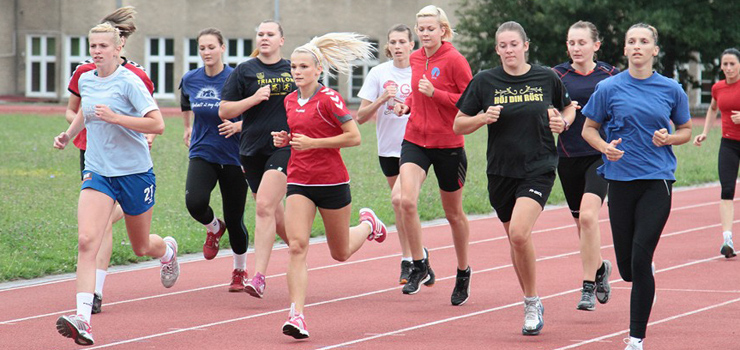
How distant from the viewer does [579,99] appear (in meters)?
8.72

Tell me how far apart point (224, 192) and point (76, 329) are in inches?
115

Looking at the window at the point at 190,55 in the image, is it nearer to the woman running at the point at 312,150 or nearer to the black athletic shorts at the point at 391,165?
the black athletic shorts at the point at 391,165

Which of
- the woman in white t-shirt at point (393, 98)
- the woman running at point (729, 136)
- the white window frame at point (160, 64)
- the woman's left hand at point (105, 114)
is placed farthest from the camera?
the white window frame at point (160, 64)

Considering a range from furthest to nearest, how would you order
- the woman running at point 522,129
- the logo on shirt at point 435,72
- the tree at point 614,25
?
the tree at point 614,25 → the logo on shirt at point 435,72 → the woman running at point 522,129

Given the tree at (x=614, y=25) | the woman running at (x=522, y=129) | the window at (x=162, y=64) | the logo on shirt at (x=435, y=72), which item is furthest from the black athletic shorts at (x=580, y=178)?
the window at (x=162, y=64)

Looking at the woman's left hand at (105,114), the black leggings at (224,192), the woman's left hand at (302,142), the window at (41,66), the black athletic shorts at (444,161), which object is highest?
the woman's left hand at (105,114)

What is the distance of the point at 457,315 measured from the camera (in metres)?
8.32

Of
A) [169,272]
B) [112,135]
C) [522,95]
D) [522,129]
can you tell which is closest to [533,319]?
[522,129]

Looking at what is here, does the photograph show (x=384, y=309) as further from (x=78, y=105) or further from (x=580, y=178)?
(x=78, y=105)

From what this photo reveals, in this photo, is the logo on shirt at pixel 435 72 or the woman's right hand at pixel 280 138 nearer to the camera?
the woman's right hand at pixel 280 138

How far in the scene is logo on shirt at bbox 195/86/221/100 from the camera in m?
9.32

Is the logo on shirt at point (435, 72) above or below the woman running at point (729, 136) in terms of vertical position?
above

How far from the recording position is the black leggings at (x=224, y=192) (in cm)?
932

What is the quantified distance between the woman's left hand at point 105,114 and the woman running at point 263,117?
5.07 ft
